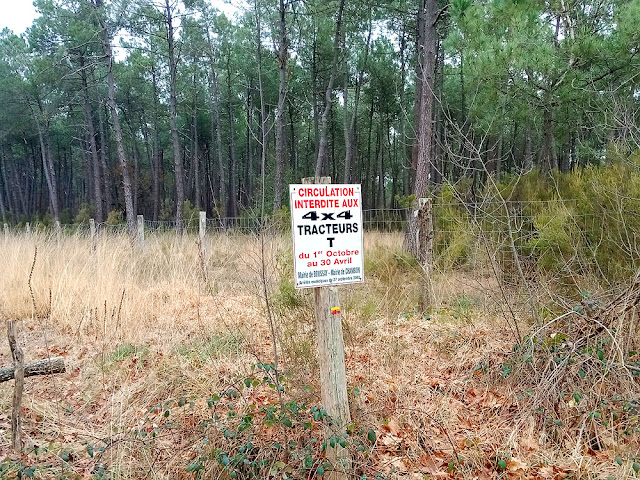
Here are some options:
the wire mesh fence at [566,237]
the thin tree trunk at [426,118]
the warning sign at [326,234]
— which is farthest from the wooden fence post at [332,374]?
the thin tree trunk at [426,118]

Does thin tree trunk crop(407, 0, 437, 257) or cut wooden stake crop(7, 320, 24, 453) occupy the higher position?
thin tree trunk crop(407, 0, 437, 257)

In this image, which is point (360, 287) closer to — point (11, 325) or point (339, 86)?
point (11, 325)

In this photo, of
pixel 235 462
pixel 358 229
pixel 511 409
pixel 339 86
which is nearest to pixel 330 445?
pixel 235 462

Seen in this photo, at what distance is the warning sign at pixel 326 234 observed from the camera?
2229 millimetres

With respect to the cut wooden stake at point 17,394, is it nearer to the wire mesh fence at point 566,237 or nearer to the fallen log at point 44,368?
the fallen log at point 44,368

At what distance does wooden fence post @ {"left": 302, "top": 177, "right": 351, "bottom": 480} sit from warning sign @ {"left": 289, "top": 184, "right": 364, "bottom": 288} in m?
0.10

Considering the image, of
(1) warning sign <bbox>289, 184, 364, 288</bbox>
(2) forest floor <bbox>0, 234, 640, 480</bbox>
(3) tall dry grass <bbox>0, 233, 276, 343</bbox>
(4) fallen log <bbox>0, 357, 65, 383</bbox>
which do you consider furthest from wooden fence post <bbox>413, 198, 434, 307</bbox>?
(4) fallen log <bbox>0, 357, 65, 383</bbox>

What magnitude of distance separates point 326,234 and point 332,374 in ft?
2.51

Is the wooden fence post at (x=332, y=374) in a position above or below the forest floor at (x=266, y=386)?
above

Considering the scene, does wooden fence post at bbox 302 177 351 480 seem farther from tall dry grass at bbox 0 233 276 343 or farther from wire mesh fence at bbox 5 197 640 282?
wire mesh fence at bbox 5 197 640 282

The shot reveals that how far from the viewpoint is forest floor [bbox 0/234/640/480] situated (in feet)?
8.44

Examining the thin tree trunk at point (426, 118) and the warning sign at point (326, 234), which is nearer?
the warning sign at point (326, 234)

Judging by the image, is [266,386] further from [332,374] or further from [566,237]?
[566,237]

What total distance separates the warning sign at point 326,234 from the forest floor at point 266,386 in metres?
0.81
